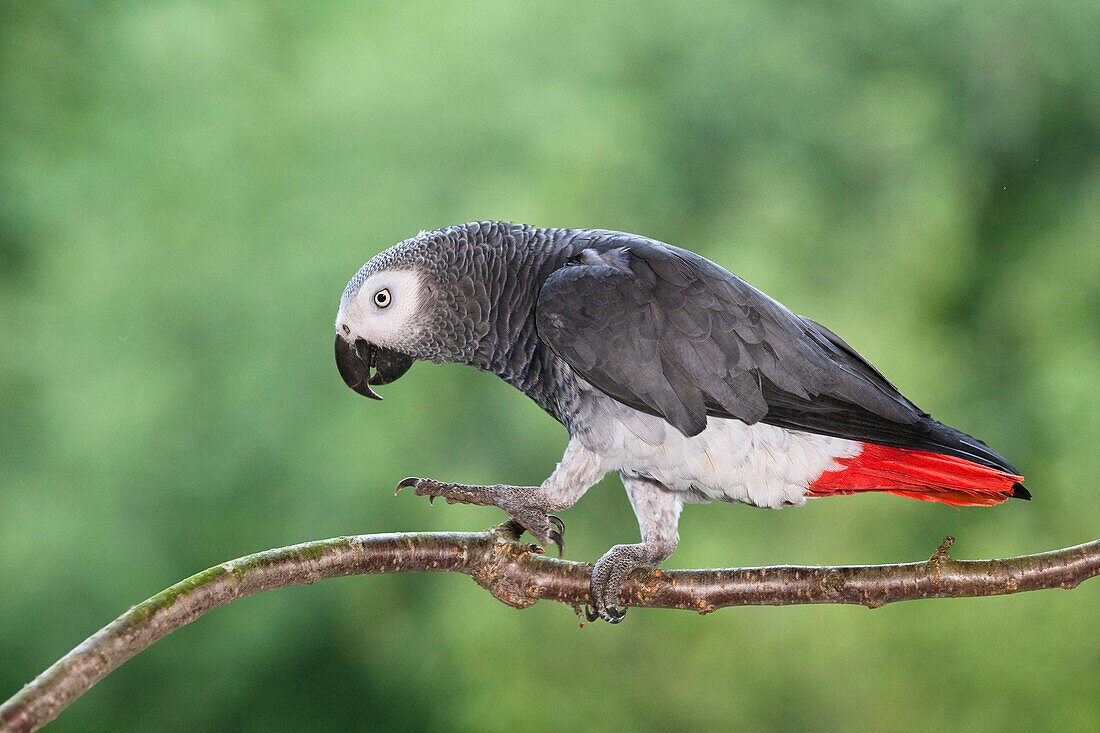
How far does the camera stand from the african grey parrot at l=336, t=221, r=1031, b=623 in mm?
1062

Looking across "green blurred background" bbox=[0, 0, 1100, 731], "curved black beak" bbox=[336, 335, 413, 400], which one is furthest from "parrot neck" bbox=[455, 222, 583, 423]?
"green blurred background" bbox=[0, 0, 1100, 731]

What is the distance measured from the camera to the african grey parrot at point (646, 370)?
106 cm

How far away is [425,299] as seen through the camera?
45.3 inches

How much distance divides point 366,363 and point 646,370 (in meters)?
0.42

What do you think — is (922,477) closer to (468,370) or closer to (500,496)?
(500,496)

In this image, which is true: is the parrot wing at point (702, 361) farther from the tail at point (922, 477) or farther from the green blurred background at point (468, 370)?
the green blurred background at point (468, 370)

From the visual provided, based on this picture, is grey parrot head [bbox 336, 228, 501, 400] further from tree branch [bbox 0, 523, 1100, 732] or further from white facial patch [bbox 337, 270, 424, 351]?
tree branch [bbox 0, 523, 1100, 732]

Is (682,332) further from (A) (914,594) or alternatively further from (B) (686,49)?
(B) (686,49)

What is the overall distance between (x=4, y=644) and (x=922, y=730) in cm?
239

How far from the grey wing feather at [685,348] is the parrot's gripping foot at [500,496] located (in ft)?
0.62

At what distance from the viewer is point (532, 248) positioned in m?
1.18

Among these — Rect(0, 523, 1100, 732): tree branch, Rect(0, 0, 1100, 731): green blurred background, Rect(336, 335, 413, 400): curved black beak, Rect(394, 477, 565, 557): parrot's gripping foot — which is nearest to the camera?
Rect(0, 523, 1100, 732): tree branch

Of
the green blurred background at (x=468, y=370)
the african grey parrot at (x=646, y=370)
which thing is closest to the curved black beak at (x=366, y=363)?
the african grey parrot at (x=646, y=370)

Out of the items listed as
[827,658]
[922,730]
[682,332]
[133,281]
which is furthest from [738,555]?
[133,281]
